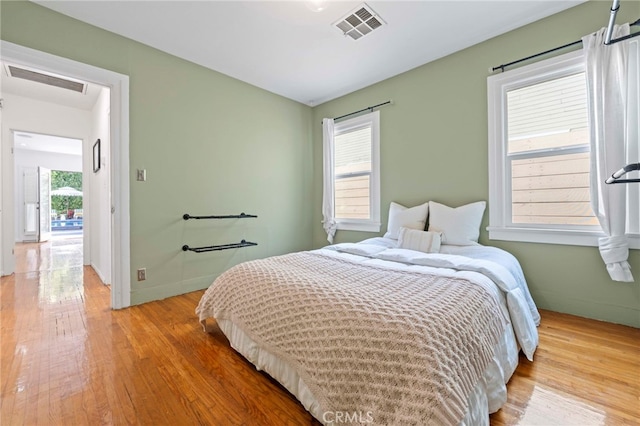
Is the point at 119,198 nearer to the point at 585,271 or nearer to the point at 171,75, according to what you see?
the point at 171,75

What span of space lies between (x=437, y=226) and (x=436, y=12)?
6.39 feet

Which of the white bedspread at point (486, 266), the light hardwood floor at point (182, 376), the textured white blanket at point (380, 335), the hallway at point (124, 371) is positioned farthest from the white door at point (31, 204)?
the white bedspread at point (486, 266)

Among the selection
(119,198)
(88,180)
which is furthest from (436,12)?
(88,180)

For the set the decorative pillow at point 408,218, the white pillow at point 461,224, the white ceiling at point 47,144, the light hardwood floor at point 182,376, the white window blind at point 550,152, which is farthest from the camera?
the white ceiling at point 47,144

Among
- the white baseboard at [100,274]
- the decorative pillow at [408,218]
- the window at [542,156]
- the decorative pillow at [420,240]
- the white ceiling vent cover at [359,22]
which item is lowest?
the white baseboard at [100,274]

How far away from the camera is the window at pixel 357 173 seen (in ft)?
11.6

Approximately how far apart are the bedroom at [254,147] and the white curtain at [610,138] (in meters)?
0.19

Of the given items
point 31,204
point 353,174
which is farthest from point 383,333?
point 31,204

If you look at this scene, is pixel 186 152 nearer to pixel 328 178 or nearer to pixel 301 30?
pixel 301 30

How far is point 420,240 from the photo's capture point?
2535mm

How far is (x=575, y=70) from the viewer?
2209mm

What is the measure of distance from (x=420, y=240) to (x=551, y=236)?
1.09 m

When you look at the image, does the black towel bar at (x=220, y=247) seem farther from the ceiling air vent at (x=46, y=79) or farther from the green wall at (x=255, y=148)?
the ceiling air vent at (x=46, y=79)

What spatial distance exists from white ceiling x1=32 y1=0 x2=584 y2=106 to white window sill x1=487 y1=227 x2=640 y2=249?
6.25 ft
